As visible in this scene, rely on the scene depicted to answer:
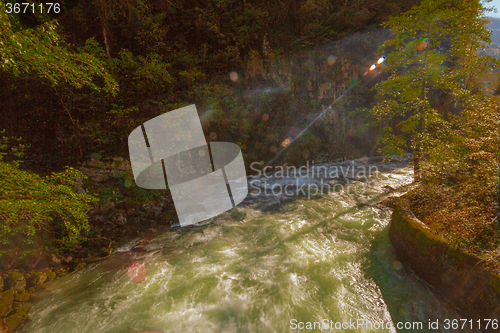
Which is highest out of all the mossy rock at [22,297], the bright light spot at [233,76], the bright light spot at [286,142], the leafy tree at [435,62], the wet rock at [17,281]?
the bright light spot at [233,76]

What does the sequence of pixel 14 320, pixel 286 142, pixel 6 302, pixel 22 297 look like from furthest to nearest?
→ pixel 286 142
pixel 22 297
pixel 6 302
pixel 14 320

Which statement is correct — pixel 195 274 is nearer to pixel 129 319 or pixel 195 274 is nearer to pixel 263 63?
pixel 129 319

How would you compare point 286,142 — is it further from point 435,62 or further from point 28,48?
point 28,48

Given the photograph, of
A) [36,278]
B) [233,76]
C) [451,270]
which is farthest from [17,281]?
[233,76]

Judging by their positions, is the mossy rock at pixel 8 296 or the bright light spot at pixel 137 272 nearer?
the mossy rock at pixel 8 296

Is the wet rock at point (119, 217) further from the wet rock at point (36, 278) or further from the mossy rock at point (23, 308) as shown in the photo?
the mossy rock at point (23, 308)

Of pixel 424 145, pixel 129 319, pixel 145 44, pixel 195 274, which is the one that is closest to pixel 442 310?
pixel 424 145

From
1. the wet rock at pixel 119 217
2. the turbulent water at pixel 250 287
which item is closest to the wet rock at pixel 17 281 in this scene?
the turbulent water at pixel 250 287
